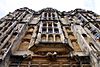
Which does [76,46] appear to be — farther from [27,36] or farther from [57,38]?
[27,36]

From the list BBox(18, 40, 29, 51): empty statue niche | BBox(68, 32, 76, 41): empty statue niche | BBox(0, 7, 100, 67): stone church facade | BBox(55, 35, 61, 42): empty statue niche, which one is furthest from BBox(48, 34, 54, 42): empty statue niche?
BBox(18, 40, 29, 51): empty statue niche

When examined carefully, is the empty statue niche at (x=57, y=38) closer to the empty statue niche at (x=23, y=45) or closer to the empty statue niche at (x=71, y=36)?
the empty statue niche at (x=71, y=36)

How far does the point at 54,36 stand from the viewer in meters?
16.7

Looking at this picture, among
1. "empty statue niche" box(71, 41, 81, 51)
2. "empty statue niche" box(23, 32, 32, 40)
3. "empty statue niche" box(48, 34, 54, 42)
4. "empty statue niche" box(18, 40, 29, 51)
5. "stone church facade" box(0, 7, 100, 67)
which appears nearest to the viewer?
"stone church facade" box(0, 7, 100, 67)

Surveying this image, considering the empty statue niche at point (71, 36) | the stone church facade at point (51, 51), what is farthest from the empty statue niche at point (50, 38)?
the empty statue niche at point (71, 36)

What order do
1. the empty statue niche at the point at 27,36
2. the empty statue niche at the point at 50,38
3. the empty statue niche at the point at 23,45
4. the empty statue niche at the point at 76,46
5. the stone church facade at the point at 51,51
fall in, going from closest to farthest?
the stone church facade at the point at 51,51
the empty statue niche at the point at 76,46
the empty statue niche at the point at 23,45
the empty statue niche at the point at 50,38
the empty statue niche at the point at 27,36

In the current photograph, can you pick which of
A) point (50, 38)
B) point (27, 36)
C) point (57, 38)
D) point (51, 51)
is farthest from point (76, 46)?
point (27, 36)

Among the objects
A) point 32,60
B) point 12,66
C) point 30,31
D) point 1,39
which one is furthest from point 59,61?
point 30,31

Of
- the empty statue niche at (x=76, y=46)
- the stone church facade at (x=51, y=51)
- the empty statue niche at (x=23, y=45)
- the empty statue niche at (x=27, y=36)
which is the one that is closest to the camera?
the stone church facade at (x=51, y=51)

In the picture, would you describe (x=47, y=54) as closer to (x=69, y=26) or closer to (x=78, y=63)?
(x=78, y=63)

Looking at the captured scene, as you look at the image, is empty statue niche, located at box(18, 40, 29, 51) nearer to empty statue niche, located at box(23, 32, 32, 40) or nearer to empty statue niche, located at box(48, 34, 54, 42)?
empty statue niche, located at box(23, 32, 32, 40)

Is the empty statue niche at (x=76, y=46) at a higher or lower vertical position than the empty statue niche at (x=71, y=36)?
higher

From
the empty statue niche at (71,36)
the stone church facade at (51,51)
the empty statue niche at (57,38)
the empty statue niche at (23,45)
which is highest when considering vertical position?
the stone church facade at (51,51)

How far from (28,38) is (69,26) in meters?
5.71
